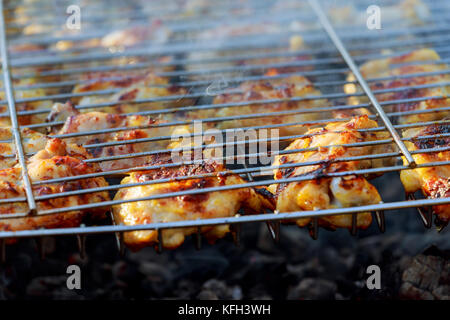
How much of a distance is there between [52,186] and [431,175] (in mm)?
2150

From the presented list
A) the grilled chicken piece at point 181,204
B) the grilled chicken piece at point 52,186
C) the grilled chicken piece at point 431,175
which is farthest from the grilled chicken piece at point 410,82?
the grilled chicken piece at point 52,186

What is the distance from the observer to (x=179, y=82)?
3875 millimetres

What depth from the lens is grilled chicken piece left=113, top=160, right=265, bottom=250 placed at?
242 centimetres

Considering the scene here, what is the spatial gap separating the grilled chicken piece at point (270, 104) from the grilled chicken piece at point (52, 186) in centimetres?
102

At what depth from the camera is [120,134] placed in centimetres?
315

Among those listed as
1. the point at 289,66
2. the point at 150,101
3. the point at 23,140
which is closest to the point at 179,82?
the point at 150,101

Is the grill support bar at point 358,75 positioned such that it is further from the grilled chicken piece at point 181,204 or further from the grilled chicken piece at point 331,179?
the grilled chicken piece at point 181,204

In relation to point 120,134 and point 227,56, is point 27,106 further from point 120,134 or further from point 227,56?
point 227,56

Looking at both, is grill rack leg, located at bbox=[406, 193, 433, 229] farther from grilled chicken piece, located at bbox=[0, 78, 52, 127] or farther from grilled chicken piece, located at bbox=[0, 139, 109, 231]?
grilled chicken piece, located at bbox=[0, 78, 52, 127]

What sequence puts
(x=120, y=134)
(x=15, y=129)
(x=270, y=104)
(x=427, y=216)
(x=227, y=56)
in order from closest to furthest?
(x=427, y=216) → (x=15, y=129) → (x=120, y=134) → (x=270, y=104) → (x=227, y=56)

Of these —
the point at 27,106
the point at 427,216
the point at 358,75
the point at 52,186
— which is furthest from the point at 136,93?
the point at 427,216

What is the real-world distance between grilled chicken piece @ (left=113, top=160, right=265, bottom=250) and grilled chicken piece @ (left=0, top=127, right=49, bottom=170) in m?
0.71

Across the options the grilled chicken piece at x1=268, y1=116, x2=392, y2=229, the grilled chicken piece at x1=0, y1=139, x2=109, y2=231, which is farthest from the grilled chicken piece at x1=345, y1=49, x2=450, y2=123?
the grilled chicken piece at x1=0, y1=139, x2=109, y2=231

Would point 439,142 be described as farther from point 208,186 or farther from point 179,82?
point 179,82
